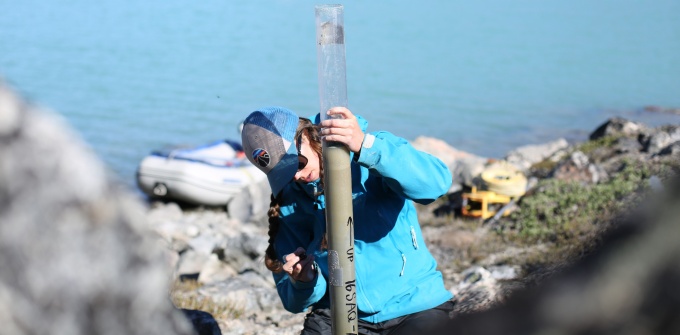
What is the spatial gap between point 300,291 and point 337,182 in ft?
3.42

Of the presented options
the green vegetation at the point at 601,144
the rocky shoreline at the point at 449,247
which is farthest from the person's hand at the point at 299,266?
the green vegetation at the point at 601,144

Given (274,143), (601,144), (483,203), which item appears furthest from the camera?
(601,144)

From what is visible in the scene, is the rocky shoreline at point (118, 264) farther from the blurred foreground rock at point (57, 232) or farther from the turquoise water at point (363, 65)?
the turquoise water at point (363, 65)

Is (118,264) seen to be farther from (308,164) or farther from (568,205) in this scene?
(568,205)

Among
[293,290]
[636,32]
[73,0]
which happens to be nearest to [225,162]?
[293,290]

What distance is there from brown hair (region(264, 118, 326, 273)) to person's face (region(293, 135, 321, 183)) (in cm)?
2

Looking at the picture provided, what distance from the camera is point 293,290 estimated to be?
4.25 meters

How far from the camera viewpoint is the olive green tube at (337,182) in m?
3.23

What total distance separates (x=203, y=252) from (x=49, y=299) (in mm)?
8811

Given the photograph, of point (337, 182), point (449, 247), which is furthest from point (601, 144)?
point (337, 182)

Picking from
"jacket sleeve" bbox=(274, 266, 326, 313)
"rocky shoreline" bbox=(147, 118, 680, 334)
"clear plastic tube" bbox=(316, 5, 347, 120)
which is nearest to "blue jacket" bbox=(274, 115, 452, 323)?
"jacket sleeve" bbox=(274, 266, 326, 313)

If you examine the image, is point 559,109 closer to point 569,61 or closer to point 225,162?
point 569,61

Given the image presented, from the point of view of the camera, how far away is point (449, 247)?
864 cm

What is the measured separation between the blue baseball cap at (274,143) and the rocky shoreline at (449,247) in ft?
3.36
